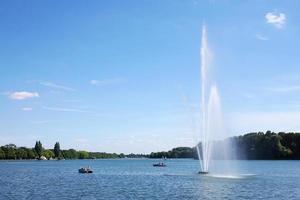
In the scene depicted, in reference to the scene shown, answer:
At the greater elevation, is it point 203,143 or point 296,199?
point 203,143

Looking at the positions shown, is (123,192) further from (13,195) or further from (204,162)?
(204,162)

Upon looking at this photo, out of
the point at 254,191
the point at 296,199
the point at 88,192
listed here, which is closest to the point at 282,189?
the point at 254,191

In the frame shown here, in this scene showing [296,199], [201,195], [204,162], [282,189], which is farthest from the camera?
[204,162]

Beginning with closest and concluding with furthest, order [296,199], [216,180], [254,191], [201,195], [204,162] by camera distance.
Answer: [296,199] → [201,195] → [254,191] → [216,180] → [204,162]

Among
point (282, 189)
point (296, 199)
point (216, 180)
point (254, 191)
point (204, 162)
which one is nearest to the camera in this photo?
point (296, 199)

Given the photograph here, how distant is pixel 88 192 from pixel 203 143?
27095mm

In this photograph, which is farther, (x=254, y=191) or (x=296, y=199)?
(x=254, y=191)

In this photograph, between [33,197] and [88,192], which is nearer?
[33,197]

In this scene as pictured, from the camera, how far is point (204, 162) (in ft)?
336

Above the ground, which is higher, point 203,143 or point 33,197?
point 203,143

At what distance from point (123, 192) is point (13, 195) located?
1440 cm

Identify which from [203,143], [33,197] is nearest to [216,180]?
[203,143]

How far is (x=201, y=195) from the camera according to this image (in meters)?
63.9

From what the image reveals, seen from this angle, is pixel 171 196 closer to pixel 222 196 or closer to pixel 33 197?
pixel 222 196
